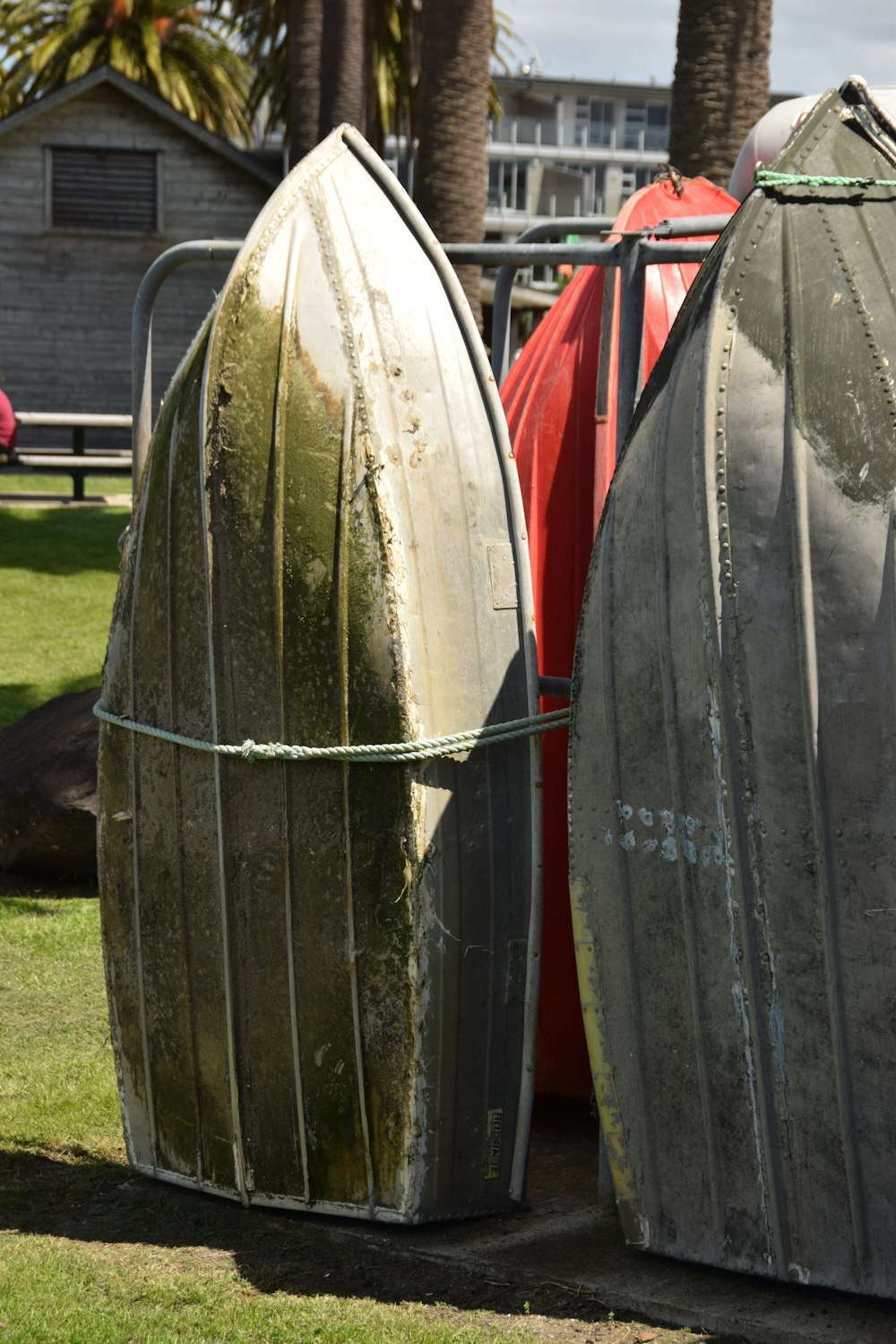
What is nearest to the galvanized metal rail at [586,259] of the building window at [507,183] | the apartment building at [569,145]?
the apartment building at [569,145]

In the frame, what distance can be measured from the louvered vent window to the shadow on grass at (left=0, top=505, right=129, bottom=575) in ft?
33.2

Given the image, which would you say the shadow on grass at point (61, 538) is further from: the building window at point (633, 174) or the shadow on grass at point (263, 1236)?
the building window at point (633, 174)

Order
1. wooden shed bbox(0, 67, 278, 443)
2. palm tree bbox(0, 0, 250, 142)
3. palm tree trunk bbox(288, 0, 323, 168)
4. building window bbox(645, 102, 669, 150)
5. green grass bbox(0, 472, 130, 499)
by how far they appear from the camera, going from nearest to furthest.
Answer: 1. green grass bbox(0, 472, 130, 499)
2. palm tree trunk bbox(288, 0, 323, 168)
3. wooden shed bbox(0, 67, 278, 443)
4. palm tree bbox(0, 0, 250, 142)
5. building window bbox(645, 102, 669, 150)

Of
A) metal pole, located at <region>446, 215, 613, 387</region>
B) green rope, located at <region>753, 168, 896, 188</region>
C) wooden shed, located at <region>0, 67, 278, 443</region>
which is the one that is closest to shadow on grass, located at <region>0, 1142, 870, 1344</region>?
green rope, located at <region>753, 168, 896, 188</region>

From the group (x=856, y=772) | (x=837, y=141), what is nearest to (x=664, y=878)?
(x=856, y=772)

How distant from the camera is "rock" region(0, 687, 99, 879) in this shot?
6.22m

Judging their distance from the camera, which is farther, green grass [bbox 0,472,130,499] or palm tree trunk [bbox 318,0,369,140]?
green grass [bbox 0,472,130,499]

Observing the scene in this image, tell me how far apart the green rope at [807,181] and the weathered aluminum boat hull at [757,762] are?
0.06 feet

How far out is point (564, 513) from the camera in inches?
149

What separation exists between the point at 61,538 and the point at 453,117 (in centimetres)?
475

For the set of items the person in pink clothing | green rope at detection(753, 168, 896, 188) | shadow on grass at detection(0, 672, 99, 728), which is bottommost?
shadow on grass at detection(0, 672, 99, 728)

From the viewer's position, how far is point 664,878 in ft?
9.40

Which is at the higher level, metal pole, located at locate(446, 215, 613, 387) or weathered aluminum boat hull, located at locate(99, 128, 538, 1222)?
metal pole, located at locate(446, 215, 613, 387)

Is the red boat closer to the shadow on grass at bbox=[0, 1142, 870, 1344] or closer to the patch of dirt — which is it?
the shadow on grass at bbox=[0, 1142, 870, 1344]
